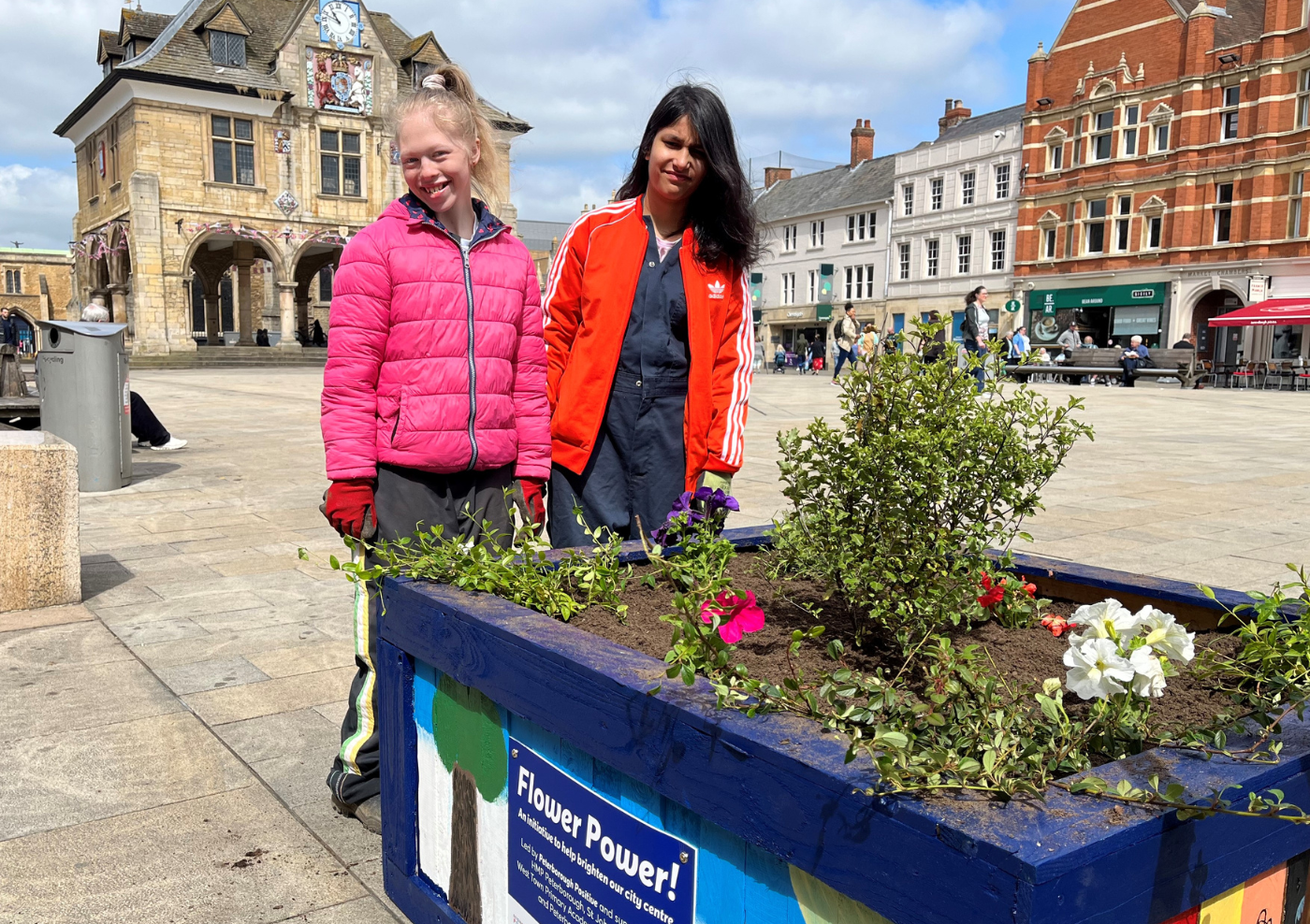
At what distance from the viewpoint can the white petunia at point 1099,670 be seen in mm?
1358

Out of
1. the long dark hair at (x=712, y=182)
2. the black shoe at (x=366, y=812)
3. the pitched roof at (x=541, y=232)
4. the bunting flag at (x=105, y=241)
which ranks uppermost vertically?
the pitched roof at (x=541, y=232)

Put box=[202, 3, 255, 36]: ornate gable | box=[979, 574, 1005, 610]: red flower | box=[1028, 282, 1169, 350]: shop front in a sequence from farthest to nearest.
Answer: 1. box=[1028, 282, 1169, 350]: shop front
2. box=[202, 3, 255, 36]: ornate gable
3. box=[979, 574, 1005, 610]: red flower

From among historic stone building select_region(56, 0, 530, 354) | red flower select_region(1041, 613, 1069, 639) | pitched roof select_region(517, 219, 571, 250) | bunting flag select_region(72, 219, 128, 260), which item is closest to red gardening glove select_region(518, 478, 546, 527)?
red flower select_region(1041, 613, 1069, 639)

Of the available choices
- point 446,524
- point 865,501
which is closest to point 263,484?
point 446,524

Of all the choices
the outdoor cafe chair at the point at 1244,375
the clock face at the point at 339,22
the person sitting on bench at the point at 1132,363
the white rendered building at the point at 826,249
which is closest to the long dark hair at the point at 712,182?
the person sitting on bench at the point at 1132,363

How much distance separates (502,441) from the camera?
2.75 metres

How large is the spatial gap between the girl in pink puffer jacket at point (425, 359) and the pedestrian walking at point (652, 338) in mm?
162

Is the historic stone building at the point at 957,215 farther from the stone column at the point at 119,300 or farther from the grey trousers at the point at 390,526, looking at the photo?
the grey trousers at the point at 390,526

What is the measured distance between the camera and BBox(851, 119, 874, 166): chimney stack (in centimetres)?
5294

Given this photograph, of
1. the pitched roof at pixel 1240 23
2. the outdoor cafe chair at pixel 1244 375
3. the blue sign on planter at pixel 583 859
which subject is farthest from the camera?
the pitched roof at pixel 1240 23

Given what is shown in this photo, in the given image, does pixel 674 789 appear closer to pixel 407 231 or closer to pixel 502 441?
pixel 502 441

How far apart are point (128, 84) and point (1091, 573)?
3657 cm

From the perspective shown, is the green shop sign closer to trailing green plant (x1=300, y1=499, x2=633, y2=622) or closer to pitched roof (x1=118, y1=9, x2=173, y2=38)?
pitched roof (x1=118, y1=9, x2=173, y2=38)

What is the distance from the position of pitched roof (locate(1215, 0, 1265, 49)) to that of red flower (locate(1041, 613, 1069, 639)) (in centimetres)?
4086
